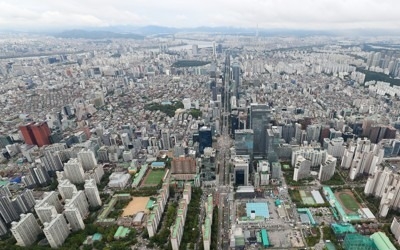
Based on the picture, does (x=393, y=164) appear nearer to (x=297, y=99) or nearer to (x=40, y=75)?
(x=297, y=99)

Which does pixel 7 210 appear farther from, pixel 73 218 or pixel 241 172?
pixel 241 172

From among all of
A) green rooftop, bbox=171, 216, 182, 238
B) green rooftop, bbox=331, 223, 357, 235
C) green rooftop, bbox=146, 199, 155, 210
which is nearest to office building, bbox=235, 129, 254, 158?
green rooftop, bbox=146, 199, 155, 210

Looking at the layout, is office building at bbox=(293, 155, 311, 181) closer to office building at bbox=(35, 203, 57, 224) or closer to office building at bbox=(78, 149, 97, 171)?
office building at bbox=(78, 149, 97, 171)

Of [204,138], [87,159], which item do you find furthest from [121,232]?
[204,138]

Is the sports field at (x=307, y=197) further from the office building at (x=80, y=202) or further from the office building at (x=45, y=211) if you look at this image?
the office building at (x=45, y=211)

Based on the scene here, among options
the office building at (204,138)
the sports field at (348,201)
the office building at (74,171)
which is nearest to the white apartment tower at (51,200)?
the office building at (74,171)
